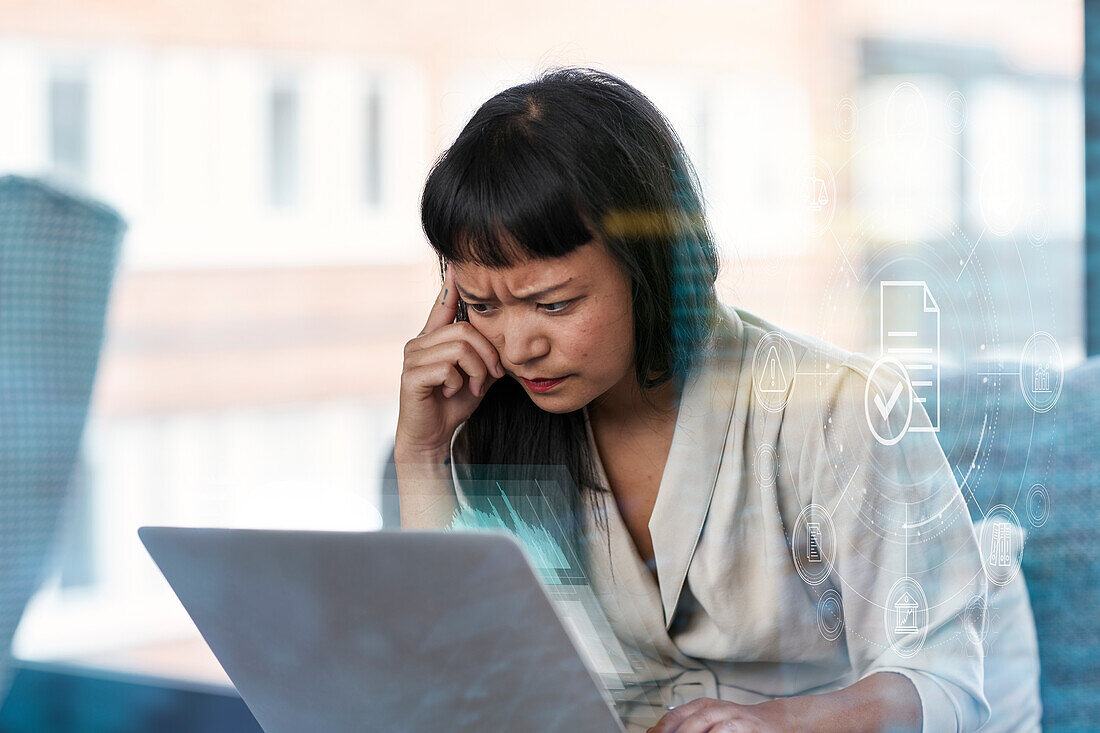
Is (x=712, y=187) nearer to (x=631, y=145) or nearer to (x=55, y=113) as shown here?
(x=631, y=145)

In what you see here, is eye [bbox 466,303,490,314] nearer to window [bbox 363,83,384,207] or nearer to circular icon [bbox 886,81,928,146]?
window [bbox 363,83,384,207]

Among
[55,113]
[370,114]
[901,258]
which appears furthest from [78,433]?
[901,258]

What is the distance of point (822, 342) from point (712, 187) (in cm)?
14

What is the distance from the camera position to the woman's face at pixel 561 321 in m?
0.71

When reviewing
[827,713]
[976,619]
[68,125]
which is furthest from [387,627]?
[68,125]

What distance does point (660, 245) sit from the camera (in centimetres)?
72

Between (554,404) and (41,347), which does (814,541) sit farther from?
(41,347)

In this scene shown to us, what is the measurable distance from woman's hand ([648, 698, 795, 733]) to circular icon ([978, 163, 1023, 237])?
0.41 meters

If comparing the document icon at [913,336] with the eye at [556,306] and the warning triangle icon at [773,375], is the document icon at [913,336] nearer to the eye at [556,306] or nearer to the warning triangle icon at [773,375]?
the warning triangle icon at [773,375]

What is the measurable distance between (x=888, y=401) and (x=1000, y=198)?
186mm

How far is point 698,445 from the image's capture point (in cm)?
77

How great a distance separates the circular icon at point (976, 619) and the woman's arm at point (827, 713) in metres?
0.06

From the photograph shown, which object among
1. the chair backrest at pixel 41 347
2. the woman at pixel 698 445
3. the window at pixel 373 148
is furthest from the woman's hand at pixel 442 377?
the chair backrest at pixel 41 347

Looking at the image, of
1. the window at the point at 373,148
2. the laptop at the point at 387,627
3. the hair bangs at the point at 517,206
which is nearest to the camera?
the laptop at the point at 387,627
